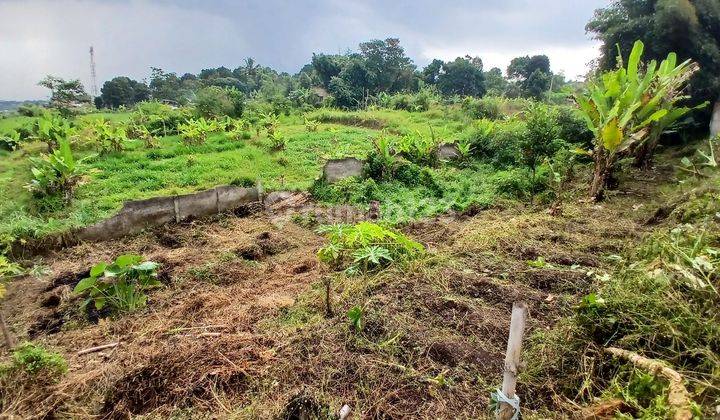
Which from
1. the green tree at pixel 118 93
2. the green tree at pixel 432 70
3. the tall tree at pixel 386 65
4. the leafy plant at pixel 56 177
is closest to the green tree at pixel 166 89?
the green tree at pixel 118 93

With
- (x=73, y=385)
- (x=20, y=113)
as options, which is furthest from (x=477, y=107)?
(x=20, y=113)

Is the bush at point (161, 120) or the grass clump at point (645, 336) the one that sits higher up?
the bush at point (161, 120)

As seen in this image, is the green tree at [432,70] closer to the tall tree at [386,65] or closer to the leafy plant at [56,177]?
the tall tree at [386,65]

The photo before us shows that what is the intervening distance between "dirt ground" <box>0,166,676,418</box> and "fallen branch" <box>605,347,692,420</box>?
482 millimetres

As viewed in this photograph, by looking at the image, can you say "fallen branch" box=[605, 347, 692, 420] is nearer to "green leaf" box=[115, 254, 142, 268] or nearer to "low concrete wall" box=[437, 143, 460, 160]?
"green leaf" box=[115, 254, 142, 268]

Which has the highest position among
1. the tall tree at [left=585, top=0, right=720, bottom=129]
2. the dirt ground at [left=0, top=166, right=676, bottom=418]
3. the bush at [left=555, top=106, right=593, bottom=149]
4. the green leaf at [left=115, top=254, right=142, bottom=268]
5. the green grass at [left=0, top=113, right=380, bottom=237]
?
the tall tree at [left=585, top=0, right=720, bottom=129]

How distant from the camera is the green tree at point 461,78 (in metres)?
35.2

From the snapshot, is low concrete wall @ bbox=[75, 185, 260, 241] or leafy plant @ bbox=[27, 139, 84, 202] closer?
low concrete wall @ bbox=[75, 185, 260, 241]

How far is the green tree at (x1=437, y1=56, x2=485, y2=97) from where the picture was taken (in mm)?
35188

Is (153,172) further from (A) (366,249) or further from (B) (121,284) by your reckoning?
(A) (366,249)

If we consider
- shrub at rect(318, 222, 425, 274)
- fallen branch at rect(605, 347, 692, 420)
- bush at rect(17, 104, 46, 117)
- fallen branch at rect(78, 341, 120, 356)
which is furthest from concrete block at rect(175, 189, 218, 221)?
bush at rect(17, 104, 46, 117)

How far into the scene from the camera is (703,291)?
1.99 metres

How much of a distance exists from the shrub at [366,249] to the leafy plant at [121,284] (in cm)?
180

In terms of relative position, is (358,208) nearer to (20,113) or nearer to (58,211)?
(58,211)
